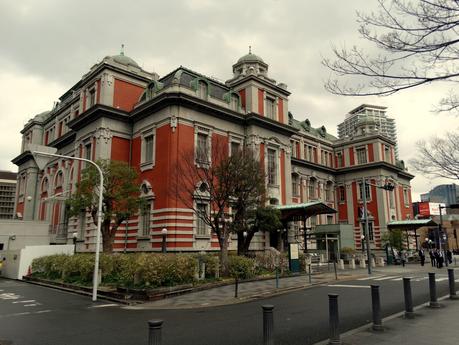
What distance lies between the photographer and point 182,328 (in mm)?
9867

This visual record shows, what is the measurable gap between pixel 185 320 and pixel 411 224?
41.2 m

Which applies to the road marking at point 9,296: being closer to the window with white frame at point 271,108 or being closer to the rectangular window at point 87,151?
the rectangular window at point 87,151

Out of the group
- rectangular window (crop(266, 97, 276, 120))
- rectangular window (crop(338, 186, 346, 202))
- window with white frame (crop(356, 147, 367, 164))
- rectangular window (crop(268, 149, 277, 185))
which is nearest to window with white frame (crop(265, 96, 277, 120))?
rectangular window (crop(266, 97, 276, 120))

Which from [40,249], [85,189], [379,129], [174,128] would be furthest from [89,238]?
[379,129]

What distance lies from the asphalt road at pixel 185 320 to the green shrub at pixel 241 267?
5.56m

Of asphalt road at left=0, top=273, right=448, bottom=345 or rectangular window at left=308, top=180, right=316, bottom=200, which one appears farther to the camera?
rectangular window at left=308, top=180, right=316, bottom=200

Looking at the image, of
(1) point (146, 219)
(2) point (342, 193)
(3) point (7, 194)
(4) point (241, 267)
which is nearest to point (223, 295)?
(4) point (241, 267)

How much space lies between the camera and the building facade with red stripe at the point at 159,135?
2948 centimetres

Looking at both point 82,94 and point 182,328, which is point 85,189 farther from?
point 182,328

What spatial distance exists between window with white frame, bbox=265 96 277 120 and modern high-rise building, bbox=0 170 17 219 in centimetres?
11786

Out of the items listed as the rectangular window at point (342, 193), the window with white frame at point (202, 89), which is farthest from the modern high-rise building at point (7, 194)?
the window with white frame at point (202, 89)

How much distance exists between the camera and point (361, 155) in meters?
55.3

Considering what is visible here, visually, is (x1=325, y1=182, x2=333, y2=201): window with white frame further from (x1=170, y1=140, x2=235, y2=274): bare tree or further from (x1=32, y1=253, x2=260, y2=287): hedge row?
(x1=32, y1=253, x2=260, y2=287): hedge row

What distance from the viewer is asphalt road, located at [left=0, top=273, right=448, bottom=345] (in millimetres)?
8719
